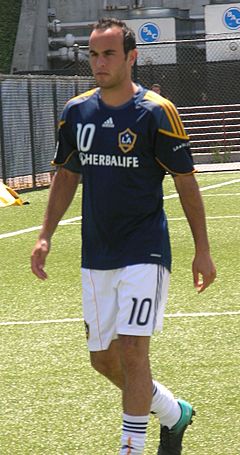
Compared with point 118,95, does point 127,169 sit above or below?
below

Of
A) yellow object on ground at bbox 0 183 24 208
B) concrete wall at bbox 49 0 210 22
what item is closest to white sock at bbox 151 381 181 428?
yellow object on ground at bbox 0 183 24 208

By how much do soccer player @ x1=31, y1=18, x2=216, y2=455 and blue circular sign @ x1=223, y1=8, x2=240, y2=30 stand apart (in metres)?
30.5

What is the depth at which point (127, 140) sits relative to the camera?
5691 mm

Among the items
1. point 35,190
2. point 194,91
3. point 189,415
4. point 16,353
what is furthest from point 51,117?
point 189,415

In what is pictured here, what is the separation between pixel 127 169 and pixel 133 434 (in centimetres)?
112

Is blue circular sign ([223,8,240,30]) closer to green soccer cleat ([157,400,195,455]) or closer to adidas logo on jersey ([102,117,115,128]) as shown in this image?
green soccer cleat ([157,400,195,455])

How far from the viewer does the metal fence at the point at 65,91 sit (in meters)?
24.4

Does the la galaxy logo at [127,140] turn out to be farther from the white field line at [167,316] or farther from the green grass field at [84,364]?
the white field line at [167,316]

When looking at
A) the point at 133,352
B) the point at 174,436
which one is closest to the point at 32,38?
the point at 174,436

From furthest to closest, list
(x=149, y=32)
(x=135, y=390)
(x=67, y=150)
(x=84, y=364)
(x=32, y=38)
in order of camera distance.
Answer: (x=32, y=38)
(x=149, y=32)
(x=84, y=364)
(x=67, y=150)
(x=135, y=390)

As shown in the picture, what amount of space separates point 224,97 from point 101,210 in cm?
2899

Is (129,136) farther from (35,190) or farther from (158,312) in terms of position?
(35,190)

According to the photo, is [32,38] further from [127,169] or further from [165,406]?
[127,169]

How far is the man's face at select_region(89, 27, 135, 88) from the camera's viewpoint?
5.66 metres
